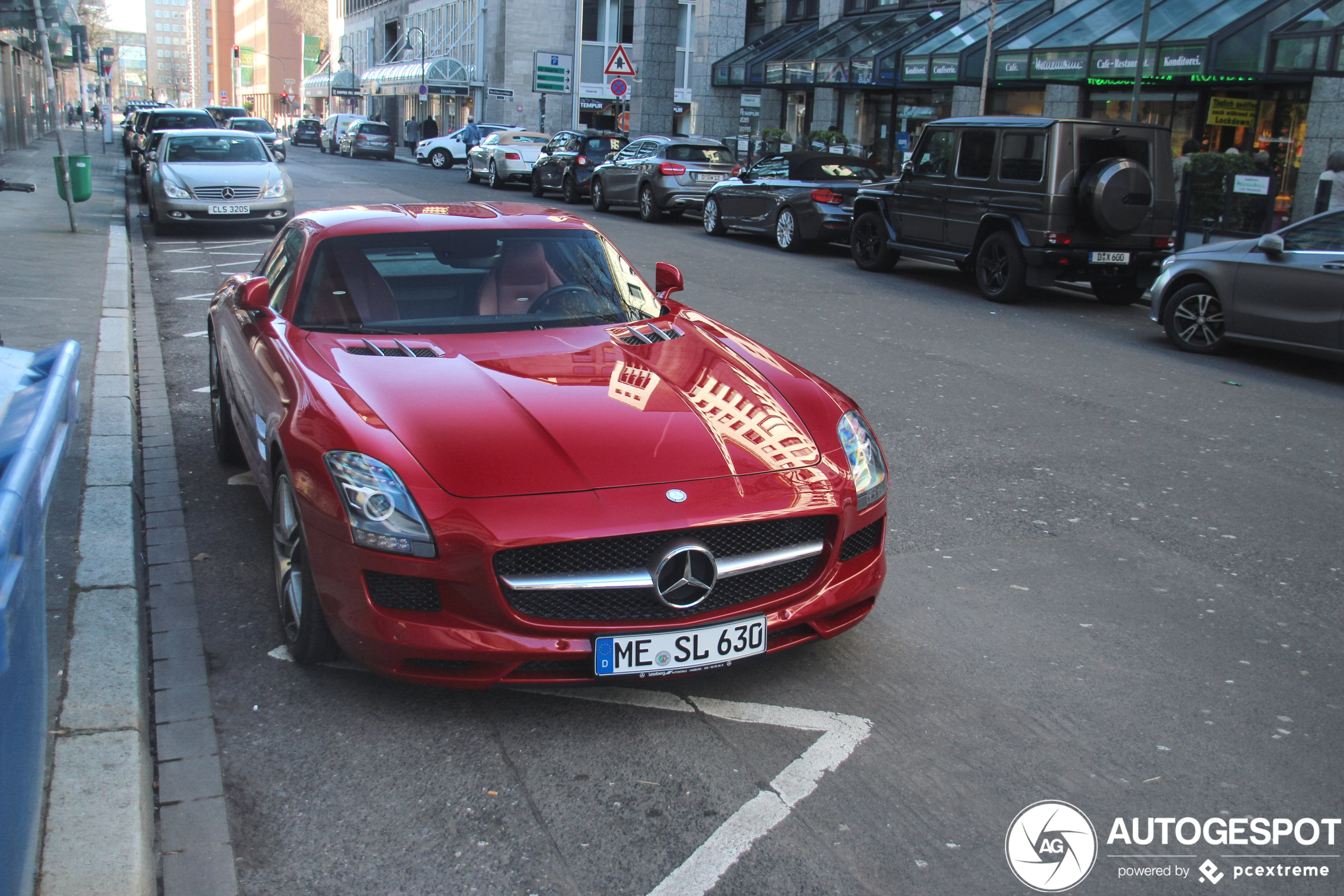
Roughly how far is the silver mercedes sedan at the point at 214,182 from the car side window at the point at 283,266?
12630 millimetres

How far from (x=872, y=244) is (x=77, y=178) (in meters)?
10.9

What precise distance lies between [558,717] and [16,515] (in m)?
1.89

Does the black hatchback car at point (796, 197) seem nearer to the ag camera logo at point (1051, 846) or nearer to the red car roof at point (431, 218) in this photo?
the red car roof at point (431, 218)

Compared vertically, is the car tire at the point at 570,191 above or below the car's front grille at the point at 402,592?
above

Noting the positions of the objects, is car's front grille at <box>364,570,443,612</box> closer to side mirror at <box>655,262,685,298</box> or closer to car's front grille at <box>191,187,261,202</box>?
side mirror at <box>655,262,685,298</box>

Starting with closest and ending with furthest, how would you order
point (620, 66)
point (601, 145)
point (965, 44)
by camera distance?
1. point (965, 44)
2. point (601, 145)
3. point (620, 66)

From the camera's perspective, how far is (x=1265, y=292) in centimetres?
974

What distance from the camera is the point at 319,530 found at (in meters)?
3.50

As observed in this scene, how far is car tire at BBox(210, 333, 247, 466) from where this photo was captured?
591 centimetres

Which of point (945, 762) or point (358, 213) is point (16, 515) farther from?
point (358, 213)

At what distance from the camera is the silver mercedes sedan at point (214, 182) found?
1700 cm

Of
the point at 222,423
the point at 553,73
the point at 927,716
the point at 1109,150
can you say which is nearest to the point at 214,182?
the point at 1109,150

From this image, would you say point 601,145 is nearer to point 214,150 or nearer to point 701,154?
point 701,154

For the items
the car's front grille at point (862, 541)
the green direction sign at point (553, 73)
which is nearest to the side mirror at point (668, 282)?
the car's front grille at point (862, 541)
